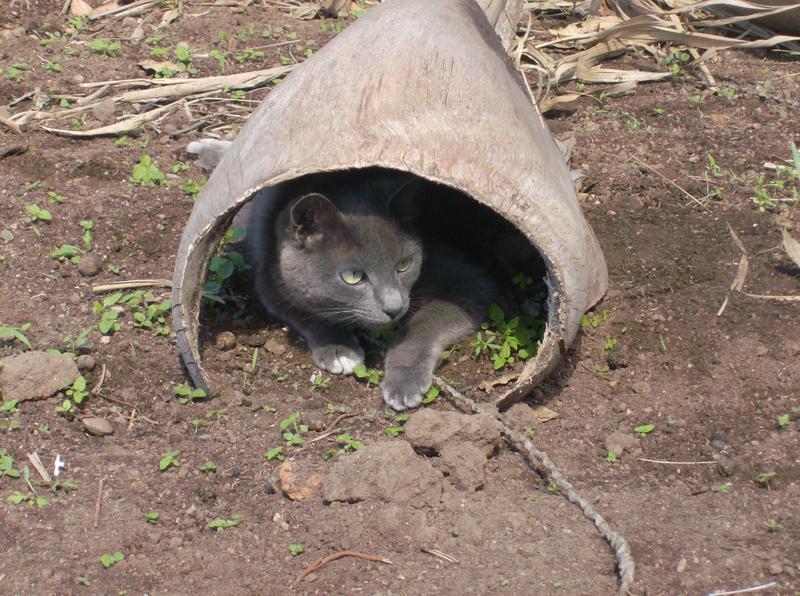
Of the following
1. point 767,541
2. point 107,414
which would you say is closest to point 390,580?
point 767,541

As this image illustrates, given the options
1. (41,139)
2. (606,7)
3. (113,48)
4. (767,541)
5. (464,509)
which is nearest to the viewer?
(767,541)

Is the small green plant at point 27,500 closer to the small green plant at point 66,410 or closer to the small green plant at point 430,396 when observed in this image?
the small green plant at point 66,410

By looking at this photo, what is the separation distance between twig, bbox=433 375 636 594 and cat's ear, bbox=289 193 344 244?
2.66ft

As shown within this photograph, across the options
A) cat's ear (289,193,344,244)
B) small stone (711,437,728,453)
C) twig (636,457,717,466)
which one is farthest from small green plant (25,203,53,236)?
small stone (711,437,728,453)

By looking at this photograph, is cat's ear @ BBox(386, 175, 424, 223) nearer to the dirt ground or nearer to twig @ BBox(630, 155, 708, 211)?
the dirt ground

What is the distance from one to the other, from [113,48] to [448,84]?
356 centimetres

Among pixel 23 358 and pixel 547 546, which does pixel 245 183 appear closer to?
pixel 23 358

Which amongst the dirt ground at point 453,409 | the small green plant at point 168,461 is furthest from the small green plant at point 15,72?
the small green plant at point 168,461

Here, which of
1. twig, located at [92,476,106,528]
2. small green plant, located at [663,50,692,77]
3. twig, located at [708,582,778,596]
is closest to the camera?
twig, located at [708,582,778,596]

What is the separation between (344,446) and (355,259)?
2.77 ft

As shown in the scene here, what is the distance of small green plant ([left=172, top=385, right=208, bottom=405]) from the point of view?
12.4 feet

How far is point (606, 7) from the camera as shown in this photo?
6.61 meters

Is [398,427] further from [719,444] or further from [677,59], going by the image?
[677,59]

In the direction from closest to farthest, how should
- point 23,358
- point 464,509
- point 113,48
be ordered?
A: point 464,509 → point 23,358 → point 113,48
